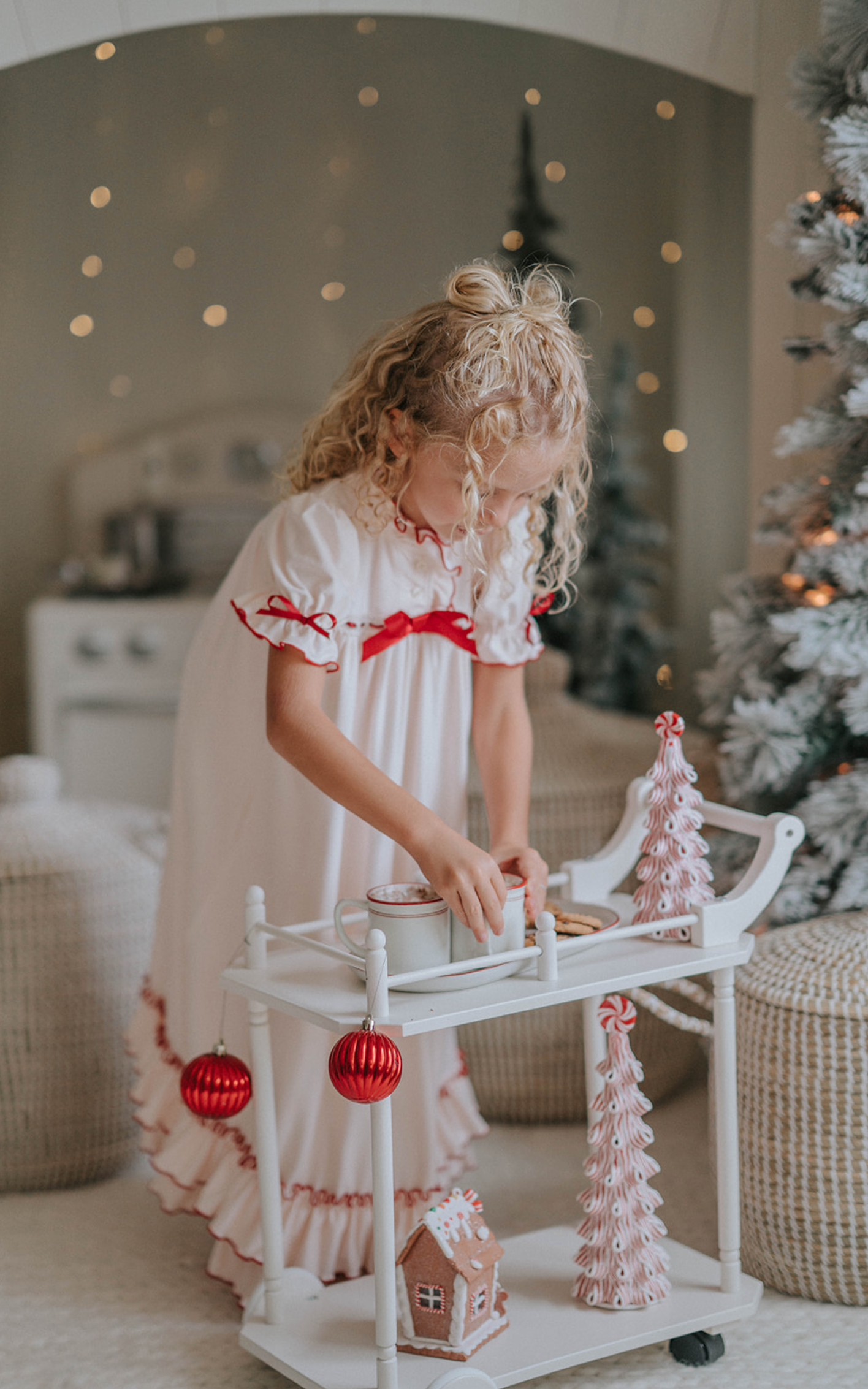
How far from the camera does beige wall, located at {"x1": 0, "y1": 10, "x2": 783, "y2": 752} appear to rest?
2943 millimetres

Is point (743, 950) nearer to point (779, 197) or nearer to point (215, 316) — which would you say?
point (779, 197)

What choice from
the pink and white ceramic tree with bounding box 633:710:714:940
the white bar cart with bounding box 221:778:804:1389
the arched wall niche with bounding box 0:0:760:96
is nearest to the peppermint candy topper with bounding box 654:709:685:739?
the pink and white ceramic tree with bounding box 633:710:714:940

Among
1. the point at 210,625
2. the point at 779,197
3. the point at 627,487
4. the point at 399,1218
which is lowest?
the point at 399,1218

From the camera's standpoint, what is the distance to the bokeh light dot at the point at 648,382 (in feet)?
9.97

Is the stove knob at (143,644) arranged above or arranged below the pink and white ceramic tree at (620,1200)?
above

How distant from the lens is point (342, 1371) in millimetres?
1130

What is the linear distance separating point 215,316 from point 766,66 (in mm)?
1772

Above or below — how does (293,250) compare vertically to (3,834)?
above

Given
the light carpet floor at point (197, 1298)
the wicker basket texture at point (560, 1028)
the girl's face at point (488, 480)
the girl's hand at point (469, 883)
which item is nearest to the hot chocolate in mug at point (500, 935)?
the girl's hand at point (469, 883)

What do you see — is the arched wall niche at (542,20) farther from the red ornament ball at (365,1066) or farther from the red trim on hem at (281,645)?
the red ornament ball at (365,1066)

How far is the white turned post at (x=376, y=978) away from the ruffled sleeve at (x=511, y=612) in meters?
0.46

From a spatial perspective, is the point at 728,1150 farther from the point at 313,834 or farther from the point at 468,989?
the point at 313,834

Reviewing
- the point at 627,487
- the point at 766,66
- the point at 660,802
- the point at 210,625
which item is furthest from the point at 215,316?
the point at 660,802

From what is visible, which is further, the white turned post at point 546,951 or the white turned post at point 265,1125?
the white turned post at point 265,1125
